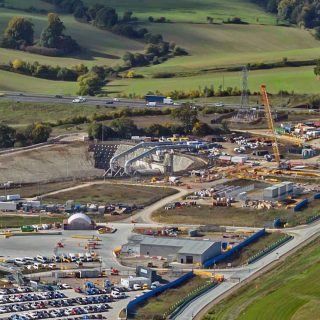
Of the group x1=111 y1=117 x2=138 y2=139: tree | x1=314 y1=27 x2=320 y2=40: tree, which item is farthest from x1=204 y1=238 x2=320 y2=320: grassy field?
x1=314 y1=27 x2=320 y2=40: tree

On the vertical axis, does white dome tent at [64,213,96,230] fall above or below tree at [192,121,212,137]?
above

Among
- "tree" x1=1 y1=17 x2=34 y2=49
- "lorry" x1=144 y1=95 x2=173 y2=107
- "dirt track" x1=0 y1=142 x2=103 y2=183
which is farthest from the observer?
"tree" x1=1 y1=17 x2=34 y2=49

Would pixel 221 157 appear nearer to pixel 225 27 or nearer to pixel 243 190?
pixel 243 190

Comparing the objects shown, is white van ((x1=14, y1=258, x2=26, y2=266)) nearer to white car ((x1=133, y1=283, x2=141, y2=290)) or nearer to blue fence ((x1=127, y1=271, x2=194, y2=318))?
white car ((x1=133, y1=283, x2=141, y2=290))

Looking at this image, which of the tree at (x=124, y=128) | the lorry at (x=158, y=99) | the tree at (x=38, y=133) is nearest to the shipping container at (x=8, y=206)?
the tree at (x=38, y=133)

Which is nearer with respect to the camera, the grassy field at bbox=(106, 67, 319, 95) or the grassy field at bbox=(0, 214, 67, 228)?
the grassy field at bbox=(0, 214, 67, 228)
